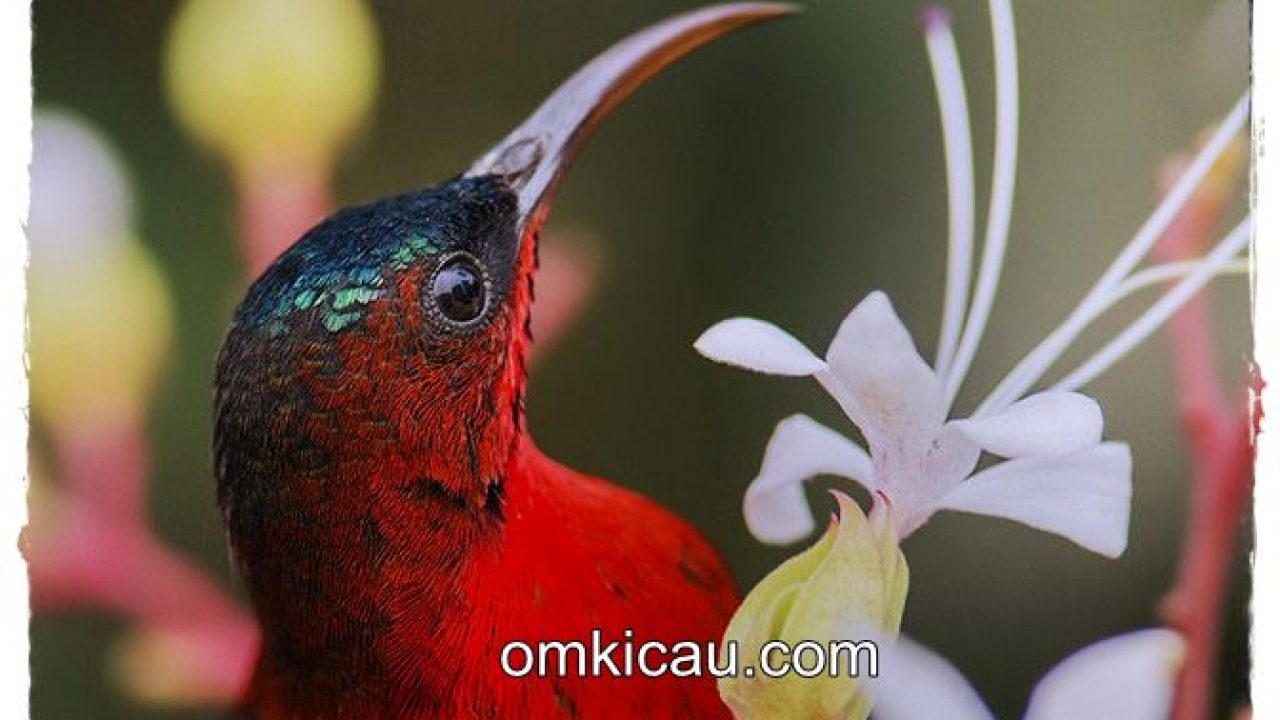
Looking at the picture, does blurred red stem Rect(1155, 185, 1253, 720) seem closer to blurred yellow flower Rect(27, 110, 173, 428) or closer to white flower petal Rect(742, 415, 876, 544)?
white flower petal Rect(742, 415, 876, 544)

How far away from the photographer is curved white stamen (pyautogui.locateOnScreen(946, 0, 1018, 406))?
130 centimetres

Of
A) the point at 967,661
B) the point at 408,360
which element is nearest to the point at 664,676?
the point at 967,661

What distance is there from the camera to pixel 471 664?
4.15 ft

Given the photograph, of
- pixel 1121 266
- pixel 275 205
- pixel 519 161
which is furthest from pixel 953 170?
pixel 275 205

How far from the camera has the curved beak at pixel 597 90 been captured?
Answer: 1.28 m

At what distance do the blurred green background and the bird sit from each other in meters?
0.03

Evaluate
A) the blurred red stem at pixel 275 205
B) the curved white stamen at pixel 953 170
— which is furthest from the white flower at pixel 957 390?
the blurred red stem at pixel 275 205

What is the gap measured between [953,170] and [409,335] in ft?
1.81

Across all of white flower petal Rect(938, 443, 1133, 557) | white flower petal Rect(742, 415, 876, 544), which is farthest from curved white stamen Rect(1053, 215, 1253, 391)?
white flower petal Rect(742, 415, 876, 544)

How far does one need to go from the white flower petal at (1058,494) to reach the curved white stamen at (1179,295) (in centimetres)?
10

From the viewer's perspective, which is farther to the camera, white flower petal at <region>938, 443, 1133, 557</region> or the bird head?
white flower petal at <region>938, 443, 1133, 557</region>

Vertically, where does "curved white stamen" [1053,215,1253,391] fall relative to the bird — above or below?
above

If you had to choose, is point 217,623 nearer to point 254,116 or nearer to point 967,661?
point 254,116

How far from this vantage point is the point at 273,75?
1299 millimetres
